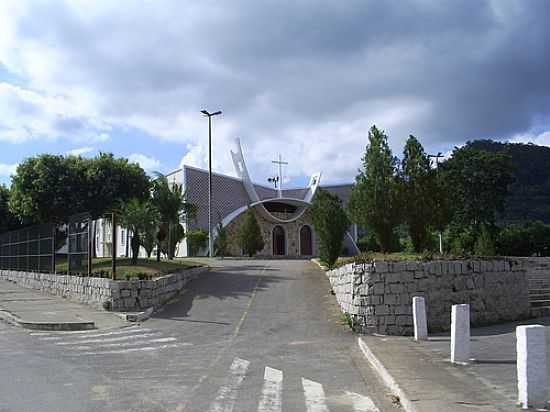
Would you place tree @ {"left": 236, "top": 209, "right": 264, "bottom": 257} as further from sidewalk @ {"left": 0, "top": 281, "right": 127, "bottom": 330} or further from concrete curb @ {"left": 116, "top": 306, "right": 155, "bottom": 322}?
concrete curb @ {"left": 116, "top": 306, "right": 155, "bottom": 322}

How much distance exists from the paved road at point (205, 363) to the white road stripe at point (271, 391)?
1cm

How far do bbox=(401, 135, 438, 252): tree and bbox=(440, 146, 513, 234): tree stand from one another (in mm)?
27777

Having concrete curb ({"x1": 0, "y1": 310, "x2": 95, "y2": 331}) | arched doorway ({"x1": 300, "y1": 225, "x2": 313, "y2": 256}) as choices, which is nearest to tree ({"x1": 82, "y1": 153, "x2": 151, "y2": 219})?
concrete curb ({"x1": 0, "y1": 310, "x2": 95, "y2": 331})

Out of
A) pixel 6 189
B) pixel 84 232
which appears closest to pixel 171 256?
pixel 84 232

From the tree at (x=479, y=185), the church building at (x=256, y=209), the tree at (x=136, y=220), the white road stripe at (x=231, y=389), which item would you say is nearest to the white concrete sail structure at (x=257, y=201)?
the church building at (x=256, y=209)

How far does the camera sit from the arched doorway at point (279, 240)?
6075 cm

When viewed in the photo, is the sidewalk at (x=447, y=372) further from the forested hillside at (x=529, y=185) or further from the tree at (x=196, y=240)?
the forested hillside at (x=529, y=185)

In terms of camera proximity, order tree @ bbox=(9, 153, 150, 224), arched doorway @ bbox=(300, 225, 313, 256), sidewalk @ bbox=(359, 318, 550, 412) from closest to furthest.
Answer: sidewalk @ bbox=(359, 318, 550, 412) → tree @ bbox=(9, 153, 150, 224) → arched doorway @ bbox=(300, 225, 313, 256)

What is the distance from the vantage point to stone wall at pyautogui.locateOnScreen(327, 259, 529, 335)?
14.1 metres

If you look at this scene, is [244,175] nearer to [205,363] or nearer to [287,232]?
[287,232]

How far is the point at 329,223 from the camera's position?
23.3 meters

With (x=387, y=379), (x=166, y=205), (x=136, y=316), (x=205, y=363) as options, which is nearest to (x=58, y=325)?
(x=136, y=316)

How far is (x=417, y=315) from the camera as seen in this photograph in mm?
12555

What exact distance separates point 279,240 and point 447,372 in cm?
5273
